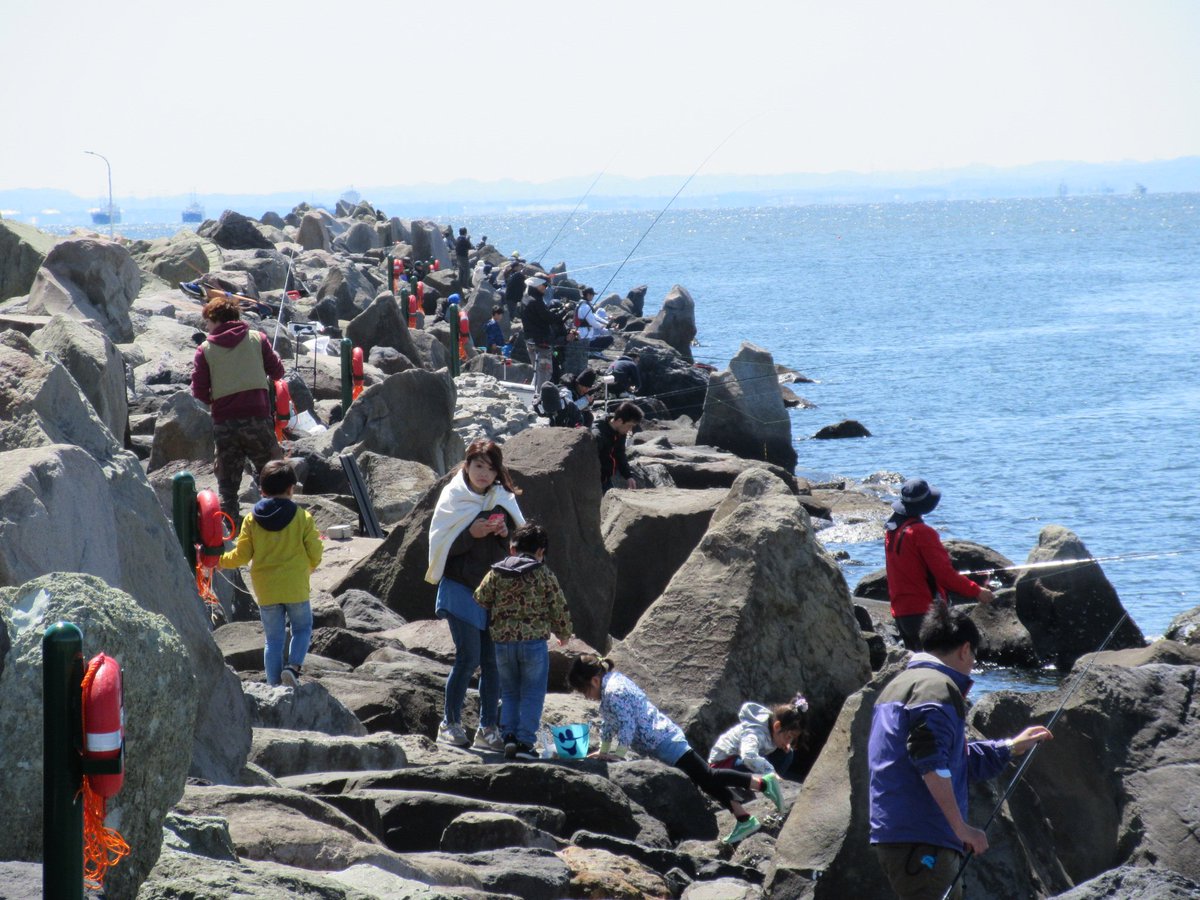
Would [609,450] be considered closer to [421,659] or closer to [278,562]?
[421,659]

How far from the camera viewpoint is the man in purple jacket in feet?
12.9

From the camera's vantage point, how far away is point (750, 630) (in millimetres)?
7996

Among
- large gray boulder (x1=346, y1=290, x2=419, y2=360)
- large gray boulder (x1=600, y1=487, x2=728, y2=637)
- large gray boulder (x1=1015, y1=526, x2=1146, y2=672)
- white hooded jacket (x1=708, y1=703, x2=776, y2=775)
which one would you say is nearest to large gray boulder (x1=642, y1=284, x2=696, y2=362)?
large gray boulder (x1=346, y1=290, x2=419, y2=360)

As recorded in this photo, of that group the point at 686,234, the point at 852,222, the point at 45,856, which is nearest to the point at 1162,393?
the point at 45,856

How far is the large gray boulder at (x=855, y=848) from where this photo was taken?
5125 millimetres

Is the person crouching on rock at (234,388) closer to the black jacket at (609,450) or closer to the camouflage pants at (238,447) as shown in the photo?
the camouflage pants at (238,447)

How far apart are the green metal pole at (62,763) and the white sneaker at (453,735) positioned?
3.51 metres

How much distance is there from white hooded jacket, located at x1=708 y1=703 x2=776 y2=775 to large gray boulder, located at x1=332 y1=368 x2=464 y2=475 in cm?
596

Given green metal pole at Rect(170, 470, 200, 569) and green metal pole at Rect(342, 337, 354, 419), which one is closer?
green metal pole at Rect(170, 470, 200, 569)

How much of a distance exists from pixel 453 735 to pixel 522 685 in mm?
433

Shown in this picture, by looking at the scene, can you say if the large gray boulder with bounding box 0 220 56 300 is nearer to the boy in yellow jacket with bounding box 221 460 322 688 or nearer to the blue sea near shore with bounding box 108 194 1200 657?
A: the blue sea near shore with bounding box 108 194 1200 657

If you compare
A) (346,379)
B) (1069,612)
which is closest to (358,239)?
(346,379)

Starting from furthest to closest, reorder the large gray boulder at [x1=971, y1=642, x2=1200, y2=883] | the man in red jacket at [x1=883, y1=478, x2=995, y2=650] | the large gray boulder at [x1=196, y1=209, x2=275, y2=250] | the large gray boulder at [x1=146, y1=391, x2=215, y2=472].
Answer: the large gray boulder at [x1=196, y1=209, x2=275, y2=250] → the large gray boulder at [x1=146, y1=391, x2=215, y2=472] → the man in red jacket at [x1=883, y1=478, x2=995, y2=650] → the large gray boulder at [x1=971, y1=642, x2=1200, y2=883]

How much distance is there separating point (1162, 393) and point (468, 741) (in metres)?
28.5
